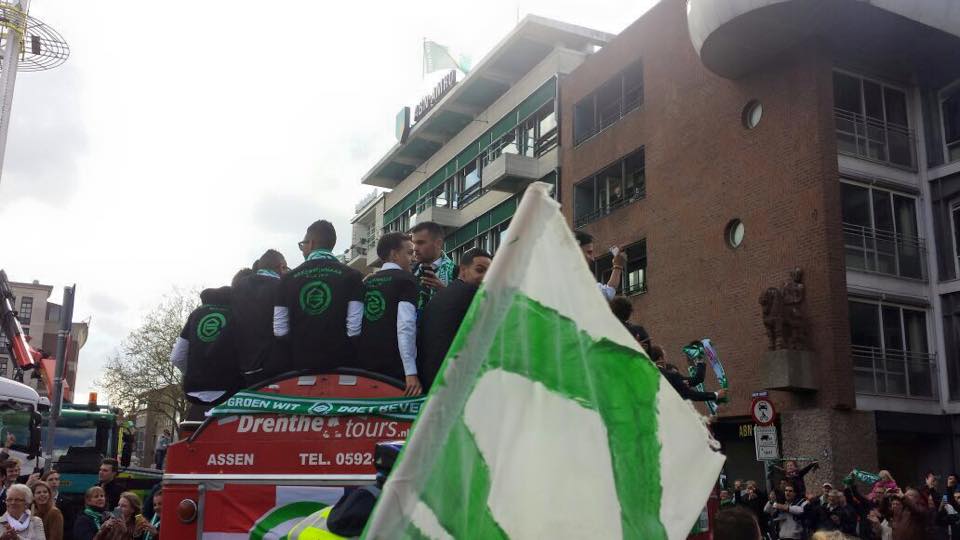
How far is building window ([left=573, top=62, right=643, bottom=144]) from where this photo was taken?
99.8 ft

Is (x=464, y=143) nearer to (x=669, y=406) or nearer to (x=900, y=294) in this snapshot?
(x=900, y=294)

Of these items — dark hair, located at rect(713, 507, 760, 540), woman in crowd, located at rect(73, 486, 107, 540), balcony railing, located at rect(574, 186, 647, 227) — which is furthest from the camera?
balcony railing, located at rect(574, 186, 647, 227)

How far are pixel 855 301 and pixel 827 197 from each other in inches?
109

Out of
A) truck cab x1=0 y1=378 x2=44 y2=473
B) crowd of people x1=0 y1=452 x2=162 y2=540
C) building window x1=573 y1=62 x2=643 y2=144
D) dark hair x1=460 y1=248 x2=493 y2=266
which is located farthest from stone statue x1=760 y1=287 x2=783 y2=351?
dark hair x1=460 y1=248 x2=493 y2=266

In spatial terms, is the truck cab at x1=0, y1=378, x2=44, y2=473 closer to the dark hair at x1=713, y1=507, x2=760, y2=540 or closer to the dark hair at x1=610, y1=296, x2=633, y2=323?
the dark hair at x1=610, y1=296, x2=633, y2=323

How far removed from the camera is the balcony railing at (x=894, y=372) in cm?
2225

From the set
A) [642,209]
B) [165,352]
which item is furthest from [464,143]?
[165,352]

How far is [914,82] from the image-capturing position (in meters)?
24.8

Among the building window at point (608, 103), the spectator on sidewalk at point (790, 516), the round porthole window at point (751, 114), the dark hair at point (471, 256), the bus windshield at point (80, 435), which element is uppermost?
the building window at point (608, 103)

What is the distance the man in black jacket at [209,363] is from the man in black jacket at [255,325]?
0.08m

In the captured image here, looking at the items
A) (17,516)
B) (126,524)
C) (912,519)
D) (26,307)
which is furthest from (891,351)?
(26,307)

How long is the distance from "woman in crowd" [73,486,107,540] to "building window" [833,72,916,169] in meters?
19.8

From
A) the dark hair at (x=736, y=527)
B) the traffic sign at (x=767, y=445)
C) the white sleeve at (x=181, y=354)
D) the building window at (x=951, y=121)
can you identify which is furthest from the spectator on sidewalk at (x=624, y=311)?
the building window at (x=951, y=121)

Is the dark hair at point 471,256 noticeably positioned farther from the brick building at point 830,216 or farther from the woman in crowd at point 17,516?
the brick building at point 830,216
